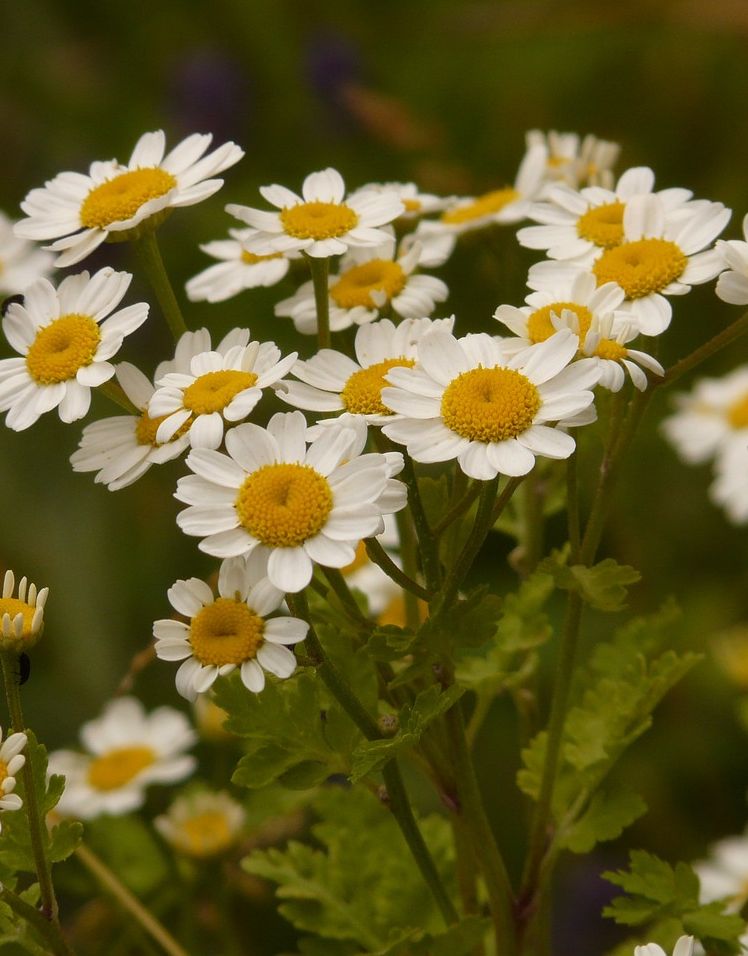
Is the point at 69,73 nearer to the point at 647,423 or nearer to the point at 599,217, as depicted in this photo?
the point at 647,423

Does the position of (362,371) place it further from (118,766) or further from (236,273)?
(118,766)

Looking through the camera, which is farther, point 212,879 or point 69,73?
point 69,73

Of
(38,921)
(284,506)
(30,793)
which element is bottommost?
(38,921)

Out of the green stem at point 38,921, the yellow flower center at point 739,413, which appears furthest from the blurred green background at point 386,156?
the green stem at point 38,921

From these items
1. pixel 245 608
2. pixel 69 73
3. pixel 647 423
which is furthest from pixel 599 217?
pixel 69 73

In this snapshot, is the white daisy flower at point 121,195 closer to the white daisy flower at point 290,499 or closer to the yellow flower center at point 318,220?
the yellow flower center at point 318,220

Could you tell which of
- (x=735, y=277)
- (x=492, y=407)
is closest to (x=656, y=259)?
(x=735, y=277)

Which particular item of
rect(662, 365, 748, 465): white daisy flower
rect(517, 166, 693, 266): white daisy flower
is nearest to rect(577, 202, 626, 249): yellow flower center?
rect(517, 166, 693, 266): white daisy flower

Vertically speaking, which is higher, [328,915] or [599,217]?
[599,217]
